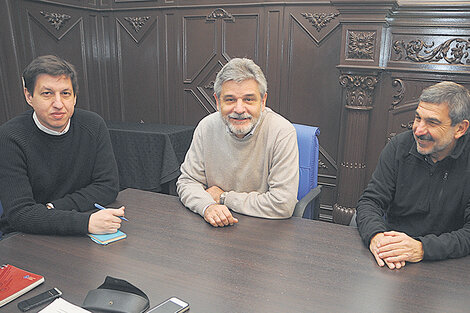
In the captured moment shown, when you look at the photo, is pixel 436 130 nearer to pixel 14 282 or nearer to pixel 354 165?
pixel 14 282

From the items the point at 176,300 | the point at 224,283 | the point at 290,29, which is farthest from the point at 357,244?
the point at 290,29

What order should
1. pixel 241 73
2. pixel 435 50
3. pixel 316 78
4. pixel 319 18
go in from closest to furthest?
pixel 241 73 → pixel 435 50 → pixel 319 18 → pixel 316 78

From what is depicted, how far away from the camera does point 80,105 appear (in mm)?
4051

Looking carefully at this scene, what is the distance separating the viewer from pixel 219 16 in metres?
3.57

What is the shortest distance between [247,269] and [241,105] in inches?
29.5

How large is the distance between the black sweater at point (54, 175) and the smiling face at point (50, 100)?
63 mm

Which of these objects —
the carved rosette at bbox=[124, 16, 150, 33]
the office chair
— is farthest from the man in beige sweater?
the carved rosette at bbox=[124, 16, 150, 33]

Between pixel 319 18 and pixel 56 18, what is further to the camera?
pixel 56 18

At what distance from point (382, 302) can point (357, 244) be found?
32cm

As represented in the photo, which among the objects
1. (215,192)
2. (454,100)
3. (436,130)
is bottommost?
(215,192)

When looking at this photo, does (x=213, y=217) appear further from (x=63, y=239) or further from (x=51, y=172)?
(x=51, y=172)

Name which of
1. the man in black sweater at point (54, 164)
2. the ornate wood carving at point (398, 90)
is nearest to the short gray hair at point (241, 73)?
the man in black sweater at point (54, 164)

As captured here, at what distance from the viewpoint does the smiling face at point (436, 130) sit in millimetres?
1404

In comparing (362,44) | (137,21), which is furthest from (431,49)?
(137,21)
